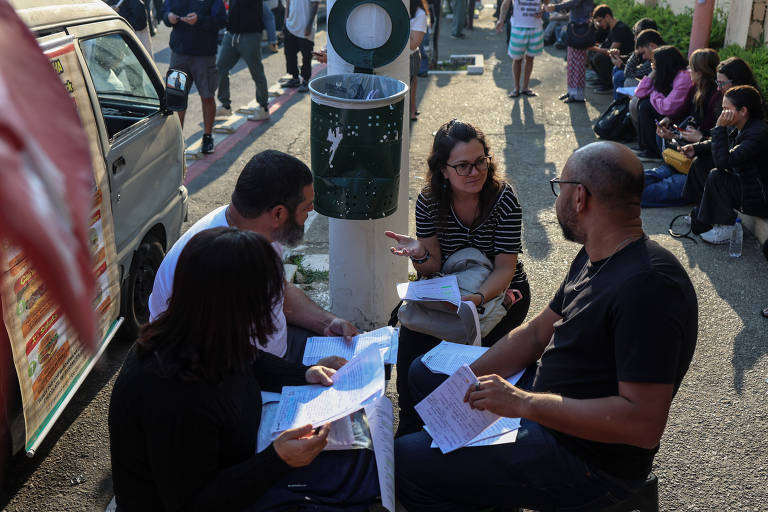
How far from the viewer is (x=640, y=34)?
9477 mm

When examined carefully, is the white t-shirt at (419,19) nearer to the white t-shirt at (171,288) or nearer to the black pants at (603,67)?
the black pants at (603,67)

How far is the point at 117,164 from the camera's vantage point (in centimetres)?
419

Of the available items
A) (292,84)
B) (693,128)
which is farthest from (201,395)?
(292,84)

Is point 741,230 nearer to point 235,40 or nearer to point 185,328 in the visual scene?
point 185,328

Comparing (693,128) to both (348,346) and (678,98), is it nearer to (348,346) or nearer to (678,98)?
(678,98)

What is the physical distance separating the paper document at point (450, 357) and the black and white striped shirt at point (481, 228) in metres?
0.66

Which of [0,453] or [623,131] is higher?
[0,453]

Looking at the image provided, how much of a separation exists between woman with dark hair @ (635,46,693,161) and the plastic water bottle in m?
2.20

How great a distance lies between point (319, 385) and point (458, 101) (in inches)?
360

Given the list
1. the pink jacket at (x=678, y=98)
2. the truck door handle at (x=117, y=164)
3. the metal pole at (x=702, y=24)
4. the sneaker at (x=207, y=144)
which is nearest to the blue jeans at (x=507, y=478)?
the truck door handle at (x=117, y=164)

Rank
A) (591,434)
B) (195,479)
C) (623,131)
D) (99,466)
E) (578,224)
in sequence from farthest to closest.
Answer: (623,131) → (99,466) → (578,224) → (591,434) → (195,479)

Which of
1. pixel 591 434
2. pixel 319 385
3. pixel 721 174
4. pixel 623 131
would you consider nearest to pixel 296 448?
pixel 319 385

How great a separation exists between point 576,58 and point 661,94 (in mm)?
3081

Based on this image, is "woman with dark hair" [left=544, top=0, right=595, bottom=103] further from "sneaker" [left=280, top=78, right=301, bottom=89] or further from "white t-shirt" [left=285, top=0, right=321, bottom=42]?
"sneaker" [left=280, top=78, right=301, bottom=89]
